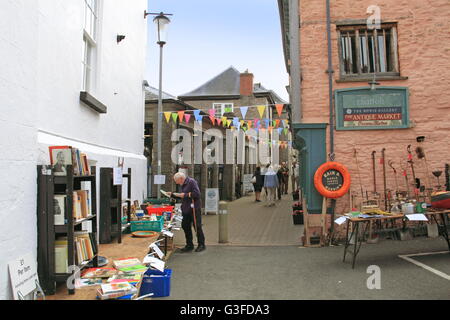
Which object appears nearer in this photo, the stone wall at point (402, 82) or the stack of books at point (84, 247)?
the stack of books at point (84, 247)

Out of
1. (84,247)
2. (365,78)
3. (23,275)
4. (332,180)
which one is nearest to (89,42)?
(84,247)

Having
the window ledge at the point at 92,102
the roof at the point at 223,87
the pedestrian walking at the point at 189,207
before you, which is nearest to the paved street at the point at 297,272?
the pedestrian walking at the point at 189,207

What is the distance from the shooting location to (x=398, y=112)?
8594mm

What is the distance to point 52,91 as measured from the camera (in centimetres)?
494

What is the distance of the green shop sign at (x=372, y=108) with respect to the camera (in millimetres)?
8586

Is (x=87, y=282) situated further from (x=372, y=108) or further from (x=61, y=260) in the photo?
(x=372, y=108)

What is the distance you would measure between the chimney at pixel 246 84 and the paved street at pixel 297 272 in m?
24.8

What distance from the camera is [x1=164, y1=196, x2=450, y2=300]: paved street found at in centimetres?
521

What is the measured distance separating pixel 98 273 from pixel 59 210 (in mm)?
1064

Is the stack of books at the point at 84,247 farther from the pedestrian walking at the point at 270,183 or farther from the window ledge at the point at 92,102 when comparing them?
the pedestrian walking at the point at 270,183

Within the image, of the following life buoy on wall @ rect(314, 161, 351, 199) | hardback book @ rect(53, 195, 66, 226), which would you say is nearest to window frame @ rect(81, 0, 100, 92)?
hardback book @ rect(53, 195, 66, 226)
